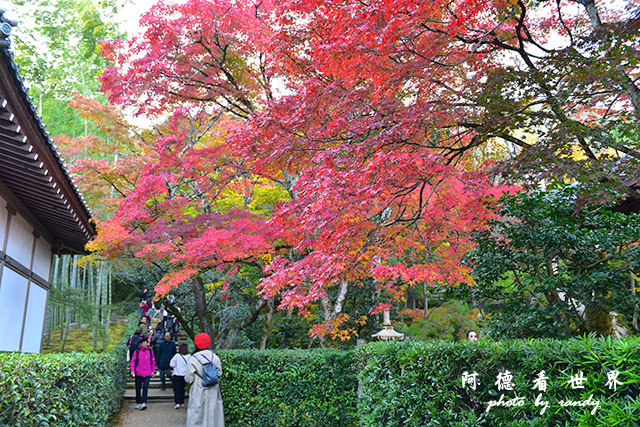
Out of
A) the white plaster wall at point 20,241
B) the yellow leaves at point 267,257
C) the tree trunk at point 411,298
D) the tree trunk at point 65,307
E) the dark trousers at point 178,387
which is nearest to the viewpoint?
the white plaster wall at point 20,241

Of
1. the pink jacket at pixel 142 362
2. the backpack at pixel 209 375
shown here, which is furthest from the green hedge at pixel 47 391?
the pink jacket at pixel 142 362

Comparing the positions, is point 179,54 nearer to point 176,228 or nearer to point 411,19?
point 176,228

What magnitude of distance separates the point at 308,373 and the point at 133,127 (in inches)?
337

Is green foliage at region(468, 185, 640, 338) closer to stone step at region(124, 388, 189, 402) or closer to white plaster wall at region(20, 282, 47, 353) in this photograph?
white plaster wall at region(20, 282, 47, 353)

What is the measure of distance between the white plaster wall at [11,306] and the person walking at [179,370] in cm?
283

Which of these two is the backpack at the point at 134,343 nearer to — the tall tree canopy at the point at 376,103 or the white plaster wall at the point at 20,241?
the tall tree canopy at the point at 376,103

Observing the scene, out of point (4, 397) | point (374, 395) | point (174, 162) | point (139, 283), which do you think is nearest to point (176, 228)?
point (174, 162)

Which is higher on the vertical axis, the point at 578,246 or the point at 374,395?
the point at 578,246

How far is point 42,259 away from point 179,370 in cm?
329

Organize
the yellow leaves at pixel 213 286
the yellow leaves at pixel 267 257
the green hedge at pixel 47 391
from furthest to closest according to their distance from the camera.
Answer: the yellow leaves at pixel 213 286 < the yellow leaves at pixel 267 257 < the green hedge at pixel 47 391

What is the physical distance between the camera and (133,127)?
12.1 m

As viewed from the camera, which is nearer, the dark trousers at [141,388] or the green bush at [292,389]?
the green bush at [292,389]

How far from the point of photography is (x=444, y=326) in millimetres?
13344

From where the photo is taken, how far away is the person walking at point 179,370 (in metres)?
8.88
